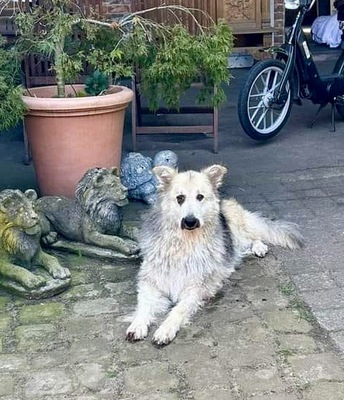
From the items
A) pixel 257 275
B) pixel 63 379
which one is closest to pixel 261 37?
pixel 257 275

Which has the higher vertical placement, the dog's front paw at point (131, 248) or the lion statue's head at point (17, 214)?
the lion statue's head at point (17, 214)

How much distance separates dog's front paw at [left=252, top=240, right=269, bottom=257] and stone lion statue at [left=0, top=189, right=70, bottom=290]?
927 millimetres

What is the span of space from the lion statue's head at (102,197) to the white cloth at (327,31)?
748cm

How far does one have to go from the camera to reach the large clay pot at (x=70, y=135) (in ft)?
14.5

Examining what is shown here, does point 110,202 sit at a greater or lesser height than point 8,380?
greater

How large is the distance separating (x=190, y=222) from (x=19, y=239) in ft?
2.58

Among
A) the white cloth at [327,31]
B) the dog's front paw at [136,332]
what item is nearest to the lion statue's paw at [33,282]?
the dog's front paw at [136,332]

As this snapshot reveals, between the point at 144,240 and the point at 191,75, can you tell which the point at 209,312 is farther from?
the point at 191,75

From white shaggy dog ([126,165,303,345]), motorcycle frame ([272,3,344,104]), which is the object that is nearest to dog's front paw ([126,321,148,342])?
white shaggy dog ([126,165,303,345])

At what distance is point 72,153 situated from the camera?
14.8 ft

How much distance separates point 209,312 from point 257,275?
455mm

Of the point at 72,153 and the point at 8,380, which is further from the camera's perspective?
the point at 72,153

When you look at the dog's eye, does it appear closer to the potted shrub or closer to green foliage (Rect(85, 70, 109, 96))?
the potted shrub

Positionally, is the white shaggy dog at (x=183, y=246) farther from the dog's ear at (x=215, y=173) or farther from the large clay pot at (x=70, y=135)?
the large clay pot at (x=70, y=135)
